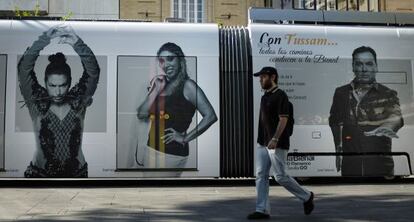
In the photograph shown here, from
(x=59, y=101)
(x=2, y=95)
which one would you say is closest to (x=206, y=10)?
(x=59, y=101)

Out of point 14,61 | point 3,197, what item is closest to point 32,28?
point 14,61

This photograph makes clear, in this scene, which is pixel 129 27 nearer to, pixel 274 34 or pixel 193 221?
pixel 274 34

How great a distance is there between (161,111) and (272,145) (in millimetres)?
4671

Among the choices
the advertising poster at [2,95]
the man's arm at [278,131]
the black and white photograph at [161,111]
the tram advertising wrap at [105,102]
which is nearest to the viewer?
the man's arm at [278,131]

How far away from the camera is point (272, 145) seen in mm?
7867

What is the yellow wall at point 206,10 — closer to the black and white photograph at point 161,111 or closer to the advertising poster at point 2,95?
the black and white photograph at point 161,111

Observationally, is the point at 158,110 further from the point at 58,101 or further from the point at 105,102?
the point at 58,101

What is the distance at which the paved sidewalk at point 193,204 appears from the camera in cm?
827

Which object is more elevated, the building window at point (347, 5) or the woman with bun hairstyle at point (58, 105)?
the building window at point (347, 5)

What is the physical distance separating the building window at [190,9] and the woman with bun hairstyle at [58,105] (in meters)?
19.4

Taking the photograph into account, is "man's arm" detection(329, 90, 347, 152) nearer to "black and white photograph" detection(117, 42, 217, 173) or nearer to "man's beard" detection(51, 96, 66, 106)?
"black and white photograph" detection(117, 42, 217, 173)

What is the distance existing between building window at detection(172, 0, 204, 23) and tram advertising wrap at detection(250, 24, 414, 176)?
62.0 ft

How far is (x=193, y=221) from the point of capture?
793 centimetres

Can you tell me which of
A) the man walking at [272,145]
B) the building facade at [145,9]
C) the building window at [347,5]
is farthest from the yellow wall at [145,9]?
the man walking at [272,145]
